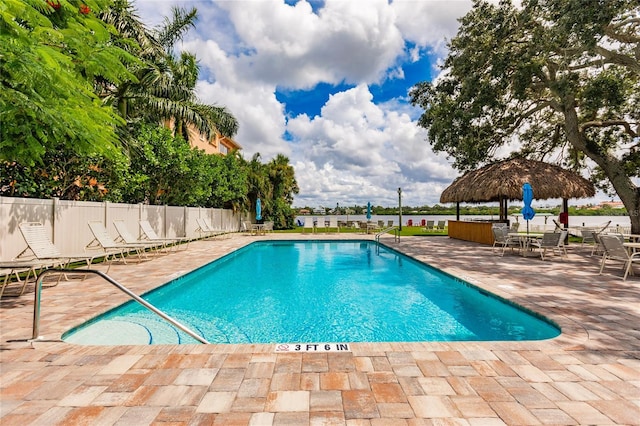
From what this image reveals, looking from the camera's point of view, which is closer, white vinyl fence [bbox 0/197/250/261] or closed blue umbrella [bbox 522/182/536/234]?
white vinyl fence [bbox 0/197/250/261]

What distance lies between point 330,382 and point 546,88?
664 inches

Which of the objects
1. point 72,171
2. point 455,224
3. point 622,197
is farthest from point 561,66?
point 72,171

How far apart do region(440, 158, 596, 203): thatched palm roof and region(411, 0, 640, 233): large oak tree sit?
1266mm

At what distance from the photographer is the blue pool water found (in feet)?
16.4

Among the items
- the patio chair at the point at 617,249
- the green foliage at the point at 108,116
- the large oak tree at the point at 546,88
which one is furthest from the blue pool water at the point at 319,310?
the large oak tree at the point at 546,88

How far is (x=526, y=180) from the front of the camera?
14.0 meters

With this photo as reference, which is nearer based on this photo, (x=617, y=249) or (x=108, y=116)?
(x=108, y=116)

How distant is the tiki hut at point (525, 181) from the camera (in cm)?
1375

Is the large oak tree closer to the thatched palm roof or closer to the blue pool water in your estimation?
the thatched palm roof

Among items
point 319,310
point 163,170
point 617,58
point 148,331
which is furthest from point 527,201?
point 163,170

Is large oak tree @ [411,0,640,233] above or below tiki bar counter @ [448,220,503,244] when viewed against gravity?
above

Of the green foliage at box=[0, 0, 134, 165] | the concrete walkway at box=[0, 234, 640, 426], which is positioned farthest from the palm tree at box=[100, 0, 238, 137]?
the concrete walkway at box=[0, 234, 640, 426]

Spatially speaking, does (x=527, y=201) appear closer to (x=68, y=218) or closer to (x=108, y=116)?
(x=108, y=116)

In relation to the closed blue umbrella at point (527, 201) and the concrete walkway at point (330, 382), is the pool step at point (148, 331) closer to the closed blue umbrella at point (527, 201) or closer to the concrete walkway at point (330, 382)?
the concrete walkway at point (330, 382)
